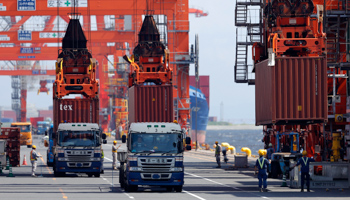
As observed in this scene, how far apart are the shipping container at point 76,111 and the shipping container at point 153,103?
2976 mm

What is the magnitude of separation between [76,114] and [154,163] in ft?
52.1

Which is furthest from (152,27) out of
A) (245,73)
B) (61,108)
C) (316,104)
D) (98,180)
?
(316,104)

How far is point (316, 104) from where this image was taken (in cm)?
3319

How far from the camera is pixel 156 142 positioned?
29594 millimetres

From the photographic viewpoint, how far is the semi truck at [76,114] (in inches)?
1512

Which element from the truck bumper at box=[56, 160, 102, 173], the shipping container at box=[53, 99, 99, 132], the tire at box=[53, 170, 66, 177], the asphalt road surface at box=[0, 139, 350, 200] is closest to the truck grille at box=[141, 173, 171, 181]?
the asphalt road surface at box=[0, 139, 350, 200]

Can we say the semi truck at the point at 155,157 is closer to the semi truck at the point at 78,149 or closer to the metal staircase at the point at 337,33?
the semi truck at the point at 78,149

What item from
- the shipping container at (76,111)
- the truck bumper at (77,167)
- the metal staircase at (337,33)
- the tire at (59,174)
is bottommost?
the tire at (59,174)

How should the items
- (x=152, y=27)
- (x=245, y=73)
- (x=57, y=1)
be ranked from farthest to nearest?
1. (x=57, y=1)
2. (x=152, y=27)
3. (x=245, y=73)

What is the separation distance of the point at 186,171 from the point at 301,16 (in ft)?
46.2

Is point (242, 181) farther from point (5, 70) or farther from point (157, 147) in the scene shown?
point (5, 70)

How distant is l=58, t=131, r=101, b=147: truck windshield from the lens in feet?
126

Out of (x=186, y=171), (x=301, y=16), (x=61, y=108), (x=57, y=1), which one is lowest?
(x=186, y=171)

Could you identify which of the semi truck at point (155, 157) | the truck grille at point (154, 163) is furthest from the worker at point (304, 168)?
the truck grille at point (154, 163)
